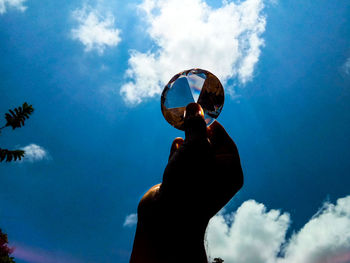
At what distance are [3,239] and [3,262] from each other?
22.0 ft

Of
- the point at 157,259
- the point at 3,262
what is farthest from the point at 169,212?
the point at 3,262

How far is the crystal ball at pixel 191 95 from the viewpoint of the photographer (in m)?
2.76

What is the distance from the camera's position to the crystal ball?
276 centimetres

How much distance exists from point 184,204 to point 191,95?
4.51 ft

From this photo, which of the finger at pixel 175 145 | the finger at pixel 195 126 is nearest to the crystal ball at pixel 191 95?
the finger at pixel 175 145

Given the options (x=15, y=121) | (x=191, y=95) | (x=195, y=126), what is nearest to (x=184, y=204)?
(x=195, y=126)

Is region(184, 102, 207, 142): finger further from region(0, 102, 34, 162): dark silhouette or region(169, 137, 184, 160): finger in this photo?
region(0, 102, 34, 162): dark silhouette

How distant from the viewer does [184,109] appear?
2.75 metres

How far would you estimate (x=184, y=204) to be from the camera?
7.11 ft

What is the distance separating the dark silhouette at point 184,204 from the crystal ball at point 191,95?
0.39 meters

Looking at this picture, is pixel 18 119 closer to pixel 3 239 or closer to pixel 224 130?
pixel 224 130

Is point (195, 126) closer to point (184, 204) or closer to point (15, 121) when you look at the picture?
point (184, 204)

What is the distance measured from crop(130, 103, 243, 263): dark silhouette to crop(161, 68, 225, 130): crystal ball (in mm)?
392

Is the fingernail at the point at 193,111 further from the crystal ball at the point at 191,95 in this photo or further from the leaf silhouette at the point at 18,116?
the leaf silhouette at the point at 18,116
